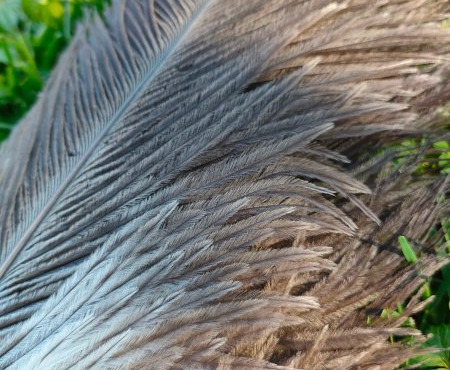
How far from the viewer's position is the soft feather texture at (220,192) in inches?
38.0

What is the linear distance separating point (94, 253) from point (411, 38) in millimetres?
724

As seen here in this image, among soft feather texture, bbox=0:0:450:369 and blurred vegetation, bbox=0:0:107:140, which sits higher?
blurred vegetation, bbox=0:0:107:140

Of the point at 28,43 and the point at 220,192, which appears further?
the point at 28,43

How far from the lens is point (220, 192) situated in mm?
1086

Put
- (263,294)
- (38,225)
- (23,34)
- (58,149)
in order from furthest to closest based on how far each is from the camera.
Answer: (23,34)
(58,149)
(38,225)
(263,294)

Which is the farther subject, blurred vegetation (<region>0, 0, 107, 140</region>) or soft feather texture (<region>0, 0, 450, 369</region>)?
blurred vegetation (<region>0, 0, 107, 140</region>)

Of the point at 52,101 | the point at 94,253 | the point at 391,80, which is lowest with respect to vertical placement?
the point at 391,80

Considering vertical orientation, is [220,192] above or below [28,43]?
below

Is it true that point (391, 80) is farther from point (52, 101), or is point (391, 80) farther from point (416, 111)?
point (52, 101)

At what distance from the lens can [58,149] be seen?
1.21m

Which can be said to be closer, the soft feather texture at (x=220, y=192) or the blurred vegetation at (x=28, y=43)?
the soft feather texture at (x=220, y=192)

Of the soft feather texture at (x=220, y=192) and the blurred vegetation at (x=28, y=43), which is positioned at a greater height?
the blurred vegetation at (x=28, y=43)

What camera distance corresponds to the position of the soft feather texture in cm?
97

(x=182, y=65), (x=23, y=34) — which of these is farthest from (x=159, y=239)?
(x=23, y=34)
